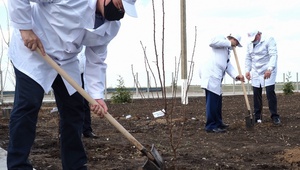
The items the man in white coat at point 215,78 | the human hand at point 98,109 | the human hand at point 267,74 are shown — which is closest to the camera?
the human hand at point 98,109

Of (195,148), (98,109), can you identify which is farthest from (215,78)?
(98,109)

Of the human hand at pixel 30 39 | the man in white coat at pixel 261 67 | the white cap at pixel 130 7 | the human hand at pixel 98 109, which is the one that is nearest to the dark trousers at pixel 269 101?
the man in white coat at pixel 261 67

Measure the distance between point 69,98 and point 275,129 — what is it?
4956 mm

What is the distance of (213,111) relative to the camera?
795 cm

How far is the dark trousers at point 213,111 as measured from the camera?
794 centimetres

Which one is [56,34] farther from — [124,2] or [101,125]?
[101,125]

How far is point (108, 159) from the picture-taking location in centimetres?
534

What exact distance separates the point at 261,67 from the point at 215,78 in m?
1.47

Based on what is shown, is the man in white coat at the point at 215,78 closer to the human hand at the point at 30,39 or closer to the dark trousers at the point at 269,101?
the dark trousers at the point at 269,101

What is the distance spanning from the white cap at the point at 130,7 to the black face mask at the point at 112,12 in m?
0.12

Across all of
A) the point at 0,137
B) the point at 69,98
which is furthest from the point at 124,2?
the point at 0,137

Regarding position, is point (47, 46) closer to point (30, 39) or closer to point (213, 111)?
point (30, 39)

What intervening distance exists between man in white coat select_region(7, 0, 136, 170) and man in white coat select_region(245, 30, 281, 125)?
18.0ft

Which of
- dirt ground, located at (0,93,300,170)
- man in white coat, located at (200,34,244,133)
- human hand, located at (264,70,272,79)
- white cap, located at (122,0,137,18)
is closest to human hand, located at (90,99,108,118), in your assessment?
white cap, located at (122,0,137,18)
